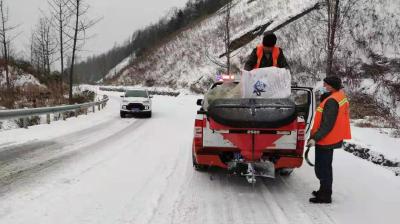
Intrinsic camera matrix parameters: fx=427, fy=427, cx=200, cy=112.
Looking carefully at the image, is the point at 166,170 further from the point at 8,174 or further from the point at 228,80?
the point at 8,174

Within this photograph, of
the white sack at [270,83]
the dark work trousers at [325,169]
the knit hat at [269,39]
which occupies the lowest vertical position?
the dark work trousers at [325,169]

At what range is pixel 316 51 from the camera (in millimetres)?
36844

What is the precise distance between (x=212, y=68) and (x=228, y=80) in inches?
1737

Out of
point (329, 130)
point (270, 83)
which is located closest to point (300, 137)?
point (329, 130)

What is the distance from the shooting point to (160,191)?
6301 millimetres

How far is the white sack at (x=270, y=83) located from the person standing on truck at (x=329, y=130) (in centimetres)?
58

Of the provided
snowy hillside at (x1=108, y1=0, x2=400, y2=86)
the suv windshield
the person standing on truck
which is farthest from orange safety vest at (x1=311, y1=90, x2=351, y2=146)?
the suv windshield

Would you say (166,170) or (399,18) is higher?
(399,18)

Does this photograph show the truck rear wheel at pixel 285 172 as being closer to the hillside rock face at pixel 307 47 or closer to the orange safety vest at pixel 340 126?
the orange safety vest at pixel 340 126

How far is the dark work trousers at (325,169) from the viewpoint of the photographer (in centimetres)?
603

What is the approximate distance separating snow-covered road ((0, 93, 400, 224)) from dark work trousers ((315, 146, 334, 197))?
25 cm

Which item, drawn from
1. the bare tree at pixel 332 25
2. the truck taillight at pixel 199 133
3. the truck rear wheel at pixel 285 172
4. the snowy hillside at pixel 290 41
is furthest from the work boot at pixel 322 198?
the snowy hillside at pixel 290 41

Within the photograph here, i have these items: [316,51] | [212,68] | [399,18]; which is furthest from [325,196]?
[212,68]

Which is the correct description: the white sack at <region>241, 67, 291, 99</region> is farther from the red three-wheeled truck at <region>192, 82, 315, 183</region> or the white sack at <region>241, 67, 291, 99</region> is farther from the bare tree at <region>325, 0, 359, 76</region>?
the bare tree at <region>325, 0, 359, 76</region>
